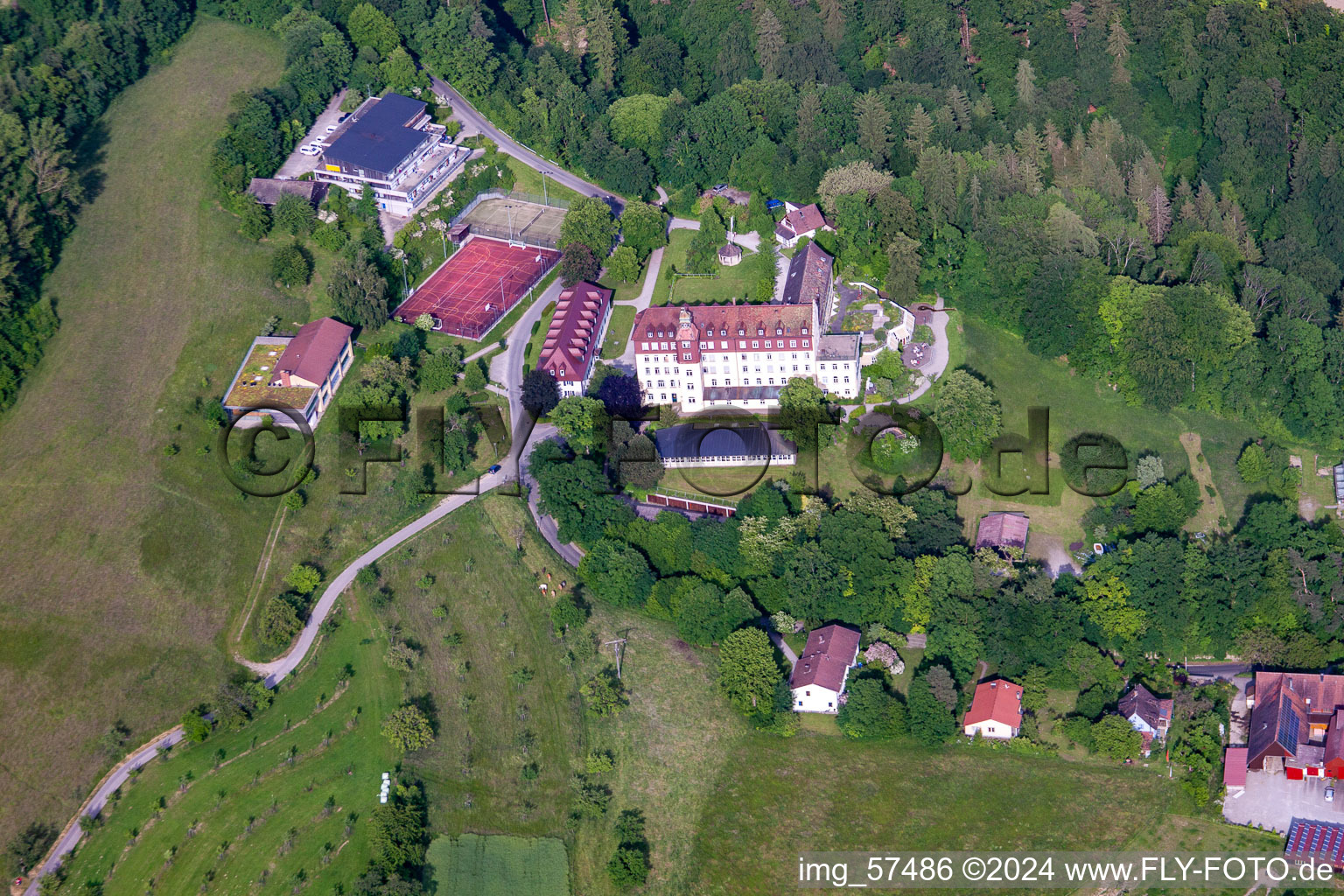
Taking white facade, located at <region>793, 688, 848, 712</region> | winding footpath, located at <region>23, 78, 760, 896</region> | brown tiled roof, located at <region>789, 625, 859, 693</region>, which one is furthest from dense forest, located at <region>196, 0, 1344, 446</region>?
white facade, located at <region>793, 688, 848, 712</region>

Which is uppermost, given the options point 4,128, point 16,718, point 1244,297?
point 1244,297

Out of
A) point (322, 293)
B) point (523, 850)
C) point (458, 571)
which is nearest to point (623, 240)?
point (322, 293)

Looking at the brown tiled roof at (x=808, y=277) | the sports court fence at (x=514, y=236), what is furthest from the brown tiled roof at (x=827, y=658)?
the sports court fence at (x=514, y=236)

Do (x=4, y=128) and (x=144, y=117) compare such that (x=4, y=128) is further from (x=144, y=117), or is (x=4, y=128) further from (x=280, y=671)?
(x=280, y=671)

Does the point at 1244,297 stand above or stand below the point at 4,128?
above

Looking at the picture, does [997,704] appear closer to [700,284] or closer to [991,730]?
[991,730]

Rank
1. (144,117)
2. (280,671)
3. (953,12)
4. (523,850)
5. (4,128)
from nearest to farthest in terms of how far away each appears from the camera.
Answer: (523,850), (280,671), (4,128), (144,117), (953,12)

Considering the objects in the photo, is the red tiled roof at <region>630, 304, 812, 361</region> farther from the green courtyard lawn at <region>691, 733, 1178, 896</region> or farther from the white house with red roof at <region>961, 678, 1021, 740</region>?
the green courtyard lawn at <region>691, 733, 1178, 896</region>
